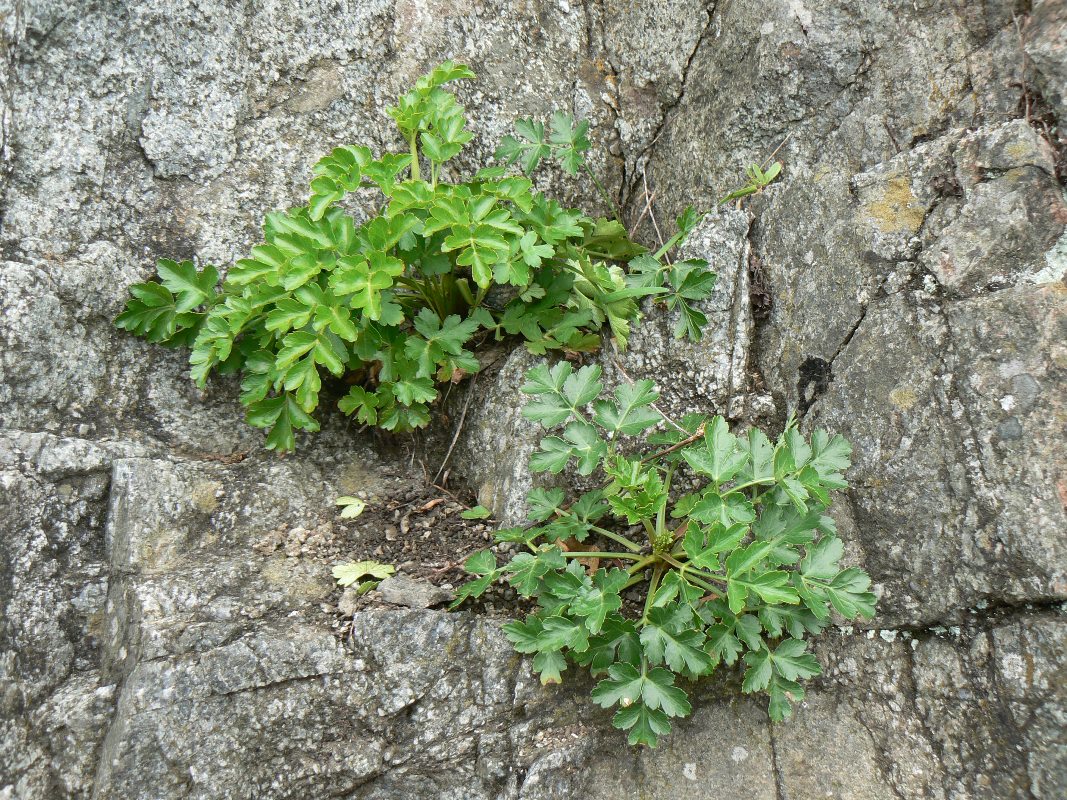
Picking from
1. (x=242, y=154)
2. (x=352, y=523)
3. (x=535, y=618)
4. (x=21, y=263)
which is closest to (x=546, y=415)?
(x=535, y=618)

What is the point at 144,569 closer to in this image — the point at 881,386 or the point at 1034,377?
the point at 881,386

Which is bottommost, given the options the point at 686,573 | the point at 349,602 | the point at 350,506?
the point at 349,602

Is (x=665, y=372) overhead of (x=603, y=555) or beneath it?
overhead

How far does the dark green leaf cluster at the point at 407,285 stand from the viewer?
9.19 ft

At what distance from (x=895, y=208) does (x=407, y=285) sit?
1.95 m

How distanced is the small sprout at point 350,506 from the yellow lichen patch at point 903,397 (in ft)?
7.09

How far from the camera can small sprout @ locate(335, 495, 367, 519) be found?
128 inches

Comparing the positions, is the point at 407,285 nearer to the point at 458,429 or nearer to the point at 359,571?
the point at 458,429

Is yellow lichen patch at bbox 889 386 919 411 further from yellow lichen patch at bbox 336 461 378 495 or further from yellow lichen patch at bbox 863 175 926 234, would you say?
yellow lichen patch at bbox 336 461 378 495

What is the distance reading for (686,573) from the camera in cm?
258

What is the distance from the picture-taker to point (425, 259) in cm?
306

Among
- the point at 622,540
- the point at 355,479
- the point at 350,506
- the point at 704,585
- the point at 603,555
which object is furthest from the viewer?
the point at 355,479

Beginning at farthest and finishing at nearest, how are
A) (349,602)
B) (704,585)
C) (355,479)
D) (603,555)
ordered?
1. (355,479)
2. (349,602)
3. (603,555)
4. (704,585)

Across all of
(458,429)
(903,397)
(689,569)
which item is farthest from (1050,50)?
(458,429)
